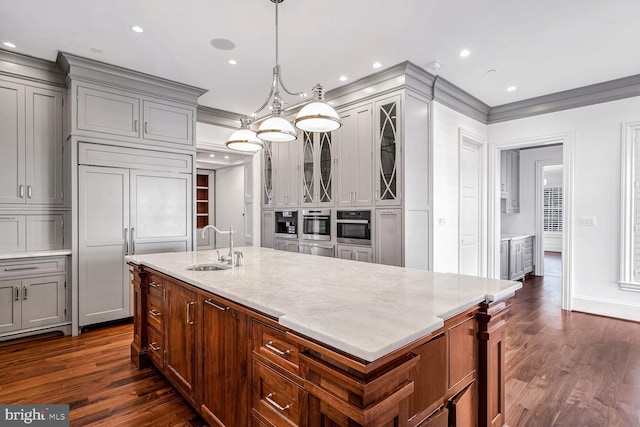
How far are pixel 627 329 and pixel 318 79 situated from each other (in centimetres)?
445

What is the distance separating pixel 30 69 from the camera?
3.46m

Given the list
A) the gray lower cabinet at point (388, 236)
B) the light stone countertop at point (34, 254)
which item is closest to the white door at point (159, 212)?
the light stone countertop at point (34, 254)

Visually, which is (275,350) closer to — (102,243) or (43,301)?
(102,243)

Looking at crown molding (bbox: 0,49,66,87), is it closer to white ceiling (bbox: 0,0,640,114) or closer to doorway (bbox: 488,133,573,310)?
white ceiling (bbox: 0,0,640,114)

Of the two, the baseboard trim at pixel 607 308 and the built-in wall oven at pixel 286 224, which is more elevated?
the built-in wall oven at pixel 286 224

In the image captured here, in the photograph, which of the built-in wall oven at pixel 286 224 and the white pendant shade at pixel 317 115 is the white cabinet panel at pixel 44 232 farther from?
the white pendant shade at pixel 317 115

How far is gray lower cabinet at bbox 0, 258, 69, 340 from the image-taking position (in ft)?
10.5

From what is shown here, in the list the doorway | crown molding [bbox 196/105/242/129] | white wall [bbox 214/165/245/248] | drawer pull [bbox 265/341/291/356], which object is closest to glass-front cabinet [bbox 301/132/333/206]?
crown molding [bbox 196/105/242/129]

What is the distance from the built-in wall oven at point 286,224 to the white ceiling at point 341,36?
1.94m

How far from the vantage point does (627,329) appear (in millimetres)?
3572

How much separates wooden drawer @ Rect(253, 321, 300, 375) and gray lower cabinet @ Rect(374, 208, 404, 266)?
2.39 m

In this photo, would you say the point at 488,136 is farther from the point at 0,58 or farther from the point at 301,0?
the point at 0,58

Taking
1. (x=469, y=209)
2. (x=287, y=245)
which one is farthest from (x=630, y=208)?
(x=287, y=245)

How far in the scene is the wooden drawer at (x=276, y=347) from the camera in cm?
130
